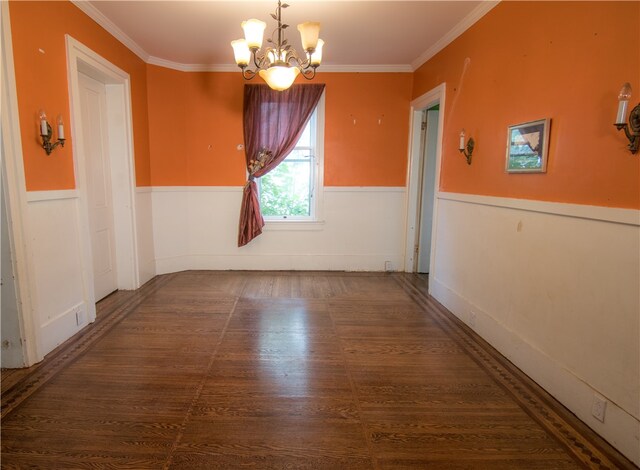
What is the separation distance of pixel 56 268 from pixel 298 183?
2884 mm

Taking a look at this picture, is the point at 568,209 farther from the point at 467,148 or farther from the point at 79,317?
the point at 79,317

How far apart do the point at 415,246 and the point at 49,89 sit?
13.7ft

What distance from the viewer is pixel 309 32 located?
231 centimetres

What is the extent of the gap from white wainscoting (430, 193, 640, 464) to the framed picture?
0.78 feet

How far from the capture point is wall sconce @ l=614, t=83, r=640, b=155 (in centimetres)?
153

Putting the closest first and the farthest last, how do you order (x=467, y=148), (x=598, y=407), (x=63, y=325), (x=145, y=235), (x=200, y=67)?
(x=598, y=407)
(x=63, y=325)
(x=467, y=148)
(x=145, y=235)
(x=200, y=67)

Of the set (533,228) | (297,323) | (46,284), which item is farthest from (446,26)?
(46,284)

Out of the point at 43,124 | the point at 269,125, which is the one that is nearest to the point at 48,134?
the point at 43,124

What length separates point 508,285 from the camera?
2.49m

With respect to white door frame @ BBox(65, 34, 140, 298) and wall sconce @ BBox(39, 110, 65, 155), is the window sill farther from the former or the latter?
wall sconce @ BBox(39, 110, 65, 155)

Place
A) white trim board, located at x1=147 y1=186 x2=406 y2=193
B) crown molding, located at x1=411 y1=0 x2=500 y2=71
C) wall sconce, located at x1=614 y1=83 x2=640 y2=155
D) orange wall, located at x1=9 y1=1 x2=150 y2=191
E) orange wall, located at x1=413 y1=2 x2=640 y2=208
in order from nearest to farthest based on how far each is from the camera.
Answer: wall sconce, located at x1=614 y1=83 x2=640 y2=155, orange wall, located at x1=413 y1=2 x2=640 y2=208, orange wall, located at x1=9 y1=1 x2=150 y2=191, crown molding, located at x1=411 y1=0 x2=500 y2=71, white trim board, located at x1=147 y1=186 x2=406 y2=193

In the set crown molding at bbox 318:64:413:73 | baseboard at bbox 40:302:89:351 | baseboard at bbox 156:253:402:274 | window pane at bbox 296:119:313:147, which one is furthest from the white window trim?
baseboard at bbox 40:302:89:351

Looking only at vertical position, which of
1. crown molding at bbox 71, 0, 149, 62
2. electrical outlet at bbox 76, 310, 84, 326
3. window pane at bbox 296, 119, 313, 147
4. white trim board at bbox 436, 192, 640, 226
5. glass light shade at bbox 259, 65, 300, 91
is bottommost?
electrical outlet at bbox 76, 310, 84, 326

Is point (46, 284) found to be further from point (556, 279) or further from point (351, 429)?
point (556, 279)
